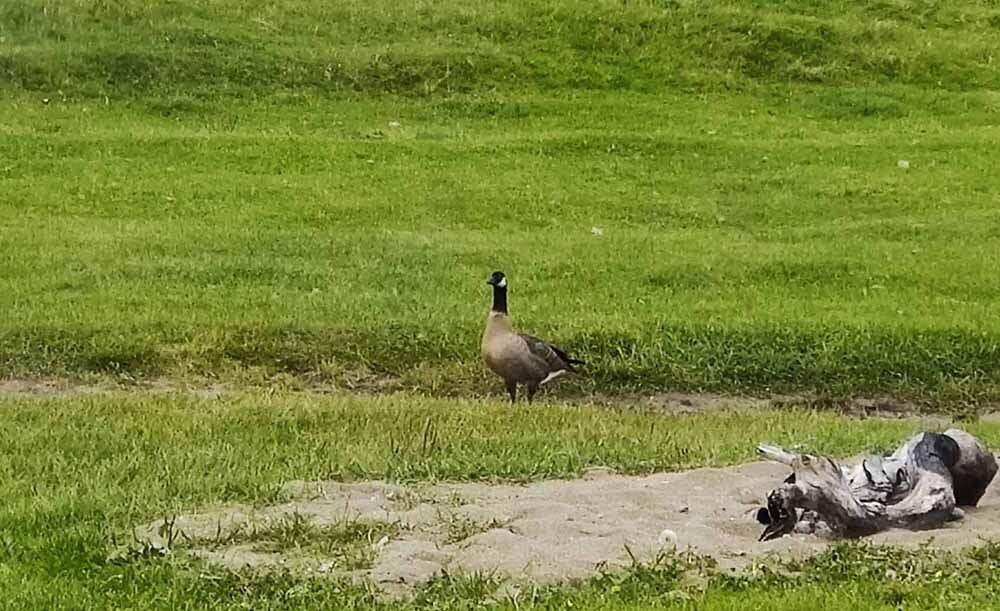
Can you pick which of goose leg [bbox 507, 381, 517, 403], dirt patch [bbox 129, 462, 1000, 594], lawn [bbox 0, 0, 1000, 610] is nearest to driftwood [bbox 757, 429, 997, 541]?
dirt patch [bbox 129, 462, 1000, 594]

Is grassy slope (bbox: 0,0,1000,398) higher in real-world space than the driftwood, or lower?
lower

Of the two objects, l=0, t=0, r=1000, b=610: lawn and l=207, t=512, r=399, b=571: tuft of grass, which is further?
l=0, t=0, r=1000, b=610: lawn

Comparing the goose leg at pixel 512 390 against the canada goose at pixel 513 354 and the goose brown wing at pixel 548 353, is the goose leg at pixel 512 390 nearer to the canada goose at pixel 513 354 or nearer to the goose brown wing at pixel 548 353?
the canada goose at pixel 513 354

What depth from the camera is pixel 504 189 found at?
17.7m

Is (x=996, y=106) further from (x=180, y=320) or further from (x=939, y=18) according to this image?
(x=180, y=320)

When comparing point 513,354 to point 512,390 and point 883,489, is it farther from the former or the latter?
point 883,489

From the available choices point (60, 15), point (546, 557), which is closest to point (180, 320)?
point (546, 557)

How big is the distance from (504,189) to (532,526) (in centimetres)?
1165

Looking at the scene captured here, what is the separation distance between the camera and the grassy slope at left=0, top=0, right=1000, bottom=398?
38.8 ft

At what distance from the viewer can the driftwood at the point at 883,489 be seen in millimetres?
6336

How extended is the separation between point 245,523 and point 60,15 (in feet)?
64.2

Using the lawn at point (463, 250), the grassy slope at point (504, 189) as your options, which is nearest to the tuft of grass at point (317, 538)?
the lawn at point (463, 250)

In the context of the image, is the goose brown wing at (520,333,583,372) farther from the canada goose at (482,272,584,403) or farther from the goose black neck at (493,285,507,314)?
the goose black neck at (493,285,507,314)

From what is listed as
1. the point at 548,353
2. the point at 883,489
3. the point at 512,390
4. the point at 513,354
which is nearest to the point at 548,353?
the point at 548,353
